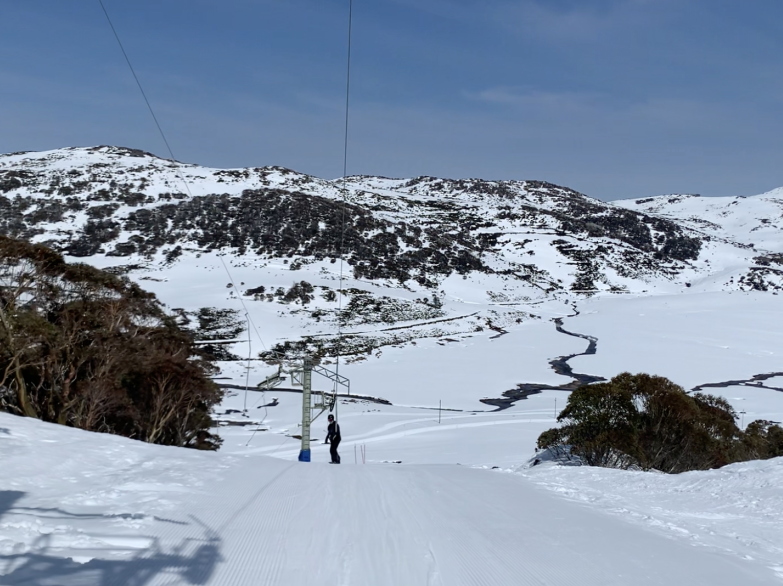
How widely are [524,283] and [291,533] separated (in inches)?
3832

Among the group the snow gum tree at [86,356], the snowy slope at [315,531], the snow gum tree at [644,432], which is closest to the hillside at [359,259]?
the snow gum tree at [86,356]

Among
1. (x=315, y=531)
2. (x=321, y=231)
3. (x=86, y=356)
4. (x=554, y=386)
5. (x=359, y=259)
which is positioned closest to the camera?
(x=315, y=531)

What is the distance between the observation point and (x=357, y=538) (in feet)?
21.4

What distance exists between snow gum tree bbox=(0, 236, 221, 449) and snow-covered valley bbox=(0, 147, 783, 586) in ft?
20.3

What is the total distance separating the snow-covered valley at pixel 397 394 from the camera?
6.02 metres

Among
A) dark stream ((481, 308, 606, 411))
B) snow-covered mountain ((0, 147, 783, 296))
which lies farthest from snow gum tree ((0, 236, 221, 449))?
→ snow-covered mountain ((0, 147, 783, 296))

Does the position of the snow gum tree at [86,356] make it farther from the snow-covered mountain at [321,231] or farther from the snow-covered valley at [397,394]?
the snow-covered mountain at [321,231]

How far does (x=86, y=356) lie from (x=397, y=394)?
27.4 m

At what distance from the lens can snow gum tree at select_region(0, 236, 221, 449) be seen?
59.1 ft

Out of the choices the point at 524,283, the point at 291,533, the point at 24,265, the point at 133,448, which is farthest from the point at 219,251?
the point at 291,533

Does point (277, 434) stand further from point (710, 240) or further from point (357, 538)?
point (710, 240)

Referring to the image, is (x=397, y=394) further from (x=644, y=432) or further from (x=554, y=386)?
(x=644, y=432)

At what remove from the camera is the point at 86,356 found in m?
19.4

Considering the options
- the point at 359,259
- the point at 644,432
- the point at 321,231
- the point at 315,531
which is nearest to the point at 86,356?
the point at 315,531
